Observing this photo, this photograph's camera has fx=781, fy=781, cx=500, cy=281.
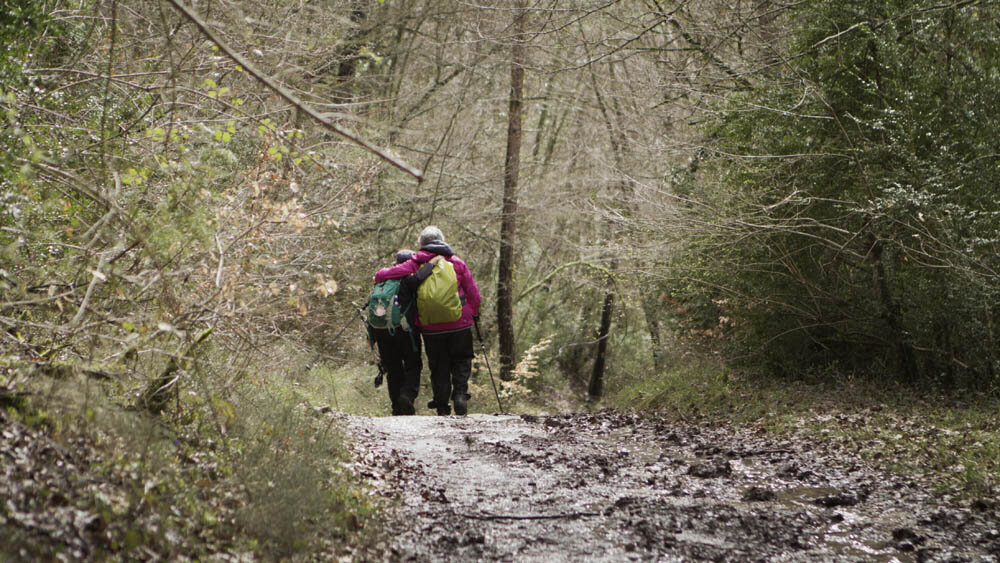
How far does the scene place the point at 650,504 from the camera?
501cm

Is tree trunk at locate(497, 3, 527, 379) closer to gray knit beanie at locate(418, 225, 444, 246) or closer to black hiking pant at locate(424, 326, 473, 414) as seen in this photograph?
black hiking pant at locate(424, 326, 473, 414)

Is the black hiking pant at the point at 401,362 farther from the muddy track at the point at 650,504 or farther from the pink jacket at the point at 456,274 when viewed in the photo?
the muddy track at the point at 650,504

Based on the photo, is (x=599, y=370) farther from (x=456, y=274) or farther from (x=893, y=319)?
(x=893, y=319)

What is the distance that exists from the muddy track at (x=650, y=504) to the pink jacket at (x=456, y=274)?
8.30 ft

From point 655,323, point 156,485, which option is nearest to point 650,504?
point 156,485

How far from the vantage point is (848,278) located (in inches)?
394

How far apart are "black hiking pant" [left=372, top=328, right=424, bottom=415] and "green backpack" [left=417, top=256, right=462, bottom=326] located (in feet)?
1.62

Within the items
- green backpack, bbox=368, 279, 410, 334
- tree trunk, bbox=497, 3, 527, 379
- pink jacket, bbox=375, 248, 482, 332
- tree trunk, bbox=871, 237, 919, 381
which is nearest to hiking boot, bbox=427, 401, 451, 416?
pink jacket, bbox=375, 248, 482, 332

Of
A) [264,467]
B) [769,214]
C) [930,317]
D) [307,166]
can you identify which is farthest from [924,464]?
[307,166]

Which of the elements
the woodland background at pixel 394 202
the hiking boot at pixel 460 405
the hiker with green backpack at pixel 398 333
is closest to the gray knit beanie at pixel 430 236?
the hiker with green backpack at pixel 398 333

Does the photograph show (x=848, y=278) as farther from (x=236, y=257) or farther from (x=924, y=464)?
(x=236, y=257)

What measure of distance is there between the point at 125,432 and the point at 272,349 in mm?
5534

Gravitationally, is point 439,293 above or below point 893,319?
above

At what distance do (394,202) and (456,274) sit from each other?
741 centimetres
